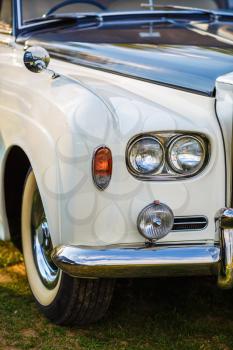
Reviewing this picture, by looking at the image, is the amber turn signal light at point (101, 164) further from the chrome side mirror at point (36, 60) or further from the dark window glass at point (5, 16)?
the dark window glass at point (5, 16)

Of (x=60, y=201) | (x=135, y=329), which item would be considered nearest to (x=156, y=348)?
(x=135, y=329)

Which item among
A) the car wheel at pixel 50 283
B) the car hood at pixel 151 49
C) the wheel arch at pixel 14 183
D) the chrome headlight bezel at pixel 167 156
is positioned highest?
the car hood at pixel 151 49

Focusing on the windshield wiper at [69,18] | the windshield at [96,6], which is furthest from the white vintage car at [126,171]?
the windshield at [96,6]

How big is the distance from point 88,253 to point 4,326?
0.81 meters

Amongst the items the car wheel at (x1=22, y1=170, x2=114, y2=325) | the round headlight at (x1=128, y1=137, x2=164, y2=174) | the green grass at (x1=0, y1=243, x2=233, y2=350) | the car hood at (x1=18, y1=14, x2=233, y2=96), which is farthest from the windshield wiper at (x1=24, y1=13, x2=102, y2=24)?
the round headlight at (x1=128, y1=137, x2=164, y2=174)

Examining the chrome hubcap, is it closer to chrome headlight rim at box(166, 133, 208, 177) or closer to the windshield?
chrome headlight rim at box(166, 133, 208, 177)

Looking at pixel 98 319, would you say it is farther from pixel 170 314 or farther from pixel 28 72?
pixel 28 72

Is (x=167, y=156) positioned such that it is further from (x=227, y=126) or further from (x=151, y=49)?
(x=151, y=49)

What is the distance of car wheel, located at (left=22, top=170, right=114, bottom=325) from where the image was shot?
111 inches

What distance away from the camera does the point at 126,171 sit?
2484 mm

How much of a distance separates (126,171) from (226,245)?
0.43 metres

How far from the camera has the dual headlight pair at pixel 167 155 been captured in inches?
98.3

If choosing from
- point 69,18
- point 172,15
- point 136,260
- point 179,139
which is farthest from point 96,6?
point 136,260

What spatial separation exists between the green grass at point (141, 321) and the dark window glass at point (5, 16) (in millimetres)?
1335
